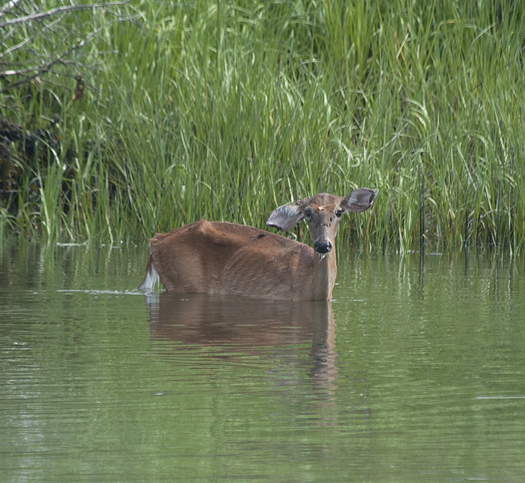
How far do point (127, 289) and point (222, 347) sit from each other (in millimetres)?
2785

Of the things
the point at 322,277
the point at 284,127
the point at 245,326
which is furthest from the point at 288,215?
the point at 284,127

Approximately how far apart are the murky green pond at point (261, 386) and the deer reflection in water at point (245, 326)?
0.05 ft

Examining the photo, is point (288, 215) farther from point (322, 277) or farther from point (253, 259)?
point (253, 259)

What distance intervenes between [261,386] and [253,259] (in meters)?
3.81

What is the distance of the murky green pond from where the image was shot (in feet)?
9.93

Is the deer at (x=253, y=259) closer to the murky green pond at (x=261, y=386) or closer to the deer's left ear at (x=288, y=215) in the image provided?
the deer's left ear at (x=288, y=215)

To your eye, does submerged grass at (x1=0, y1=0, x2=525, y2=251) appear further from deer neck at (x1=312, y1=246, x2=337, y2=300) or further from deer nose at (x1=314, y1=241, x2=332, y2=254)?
deer nose at (x1=314, y1=241, x2=332, y2=254)

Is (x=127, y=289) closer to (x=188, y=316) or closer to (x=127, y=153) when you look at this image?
(x=188, y=316)

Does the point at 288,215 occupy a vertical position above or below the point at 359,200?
below

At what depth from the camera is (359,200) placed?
7.55 m

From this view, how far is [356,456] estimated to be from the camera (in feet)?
10.1

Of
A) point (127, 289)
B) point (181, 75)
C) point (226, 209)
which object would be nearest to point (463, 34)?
point (181, 75)

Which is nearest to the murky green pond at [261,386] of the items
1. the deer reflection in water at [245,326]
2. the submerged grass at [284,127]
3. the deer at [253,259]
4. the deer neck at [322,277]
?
the deer reflection in water at [245,326]

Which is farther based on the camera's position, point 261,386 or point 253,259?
point 253,259
